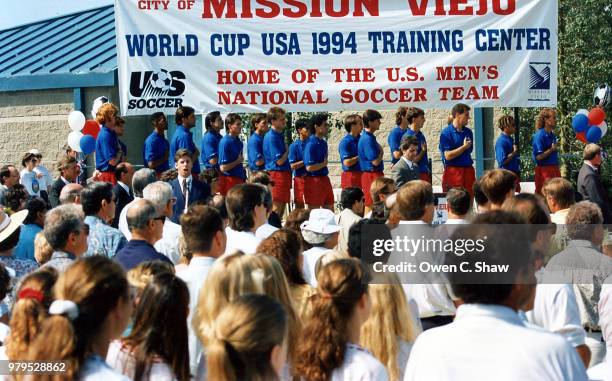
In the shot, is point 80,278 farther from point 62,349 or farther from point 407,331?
point 407,331

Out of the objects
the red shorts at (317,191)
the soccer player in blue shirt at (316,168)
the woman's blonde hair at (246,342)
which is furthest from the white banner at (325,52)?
the woman's blonde hair at (246,342)

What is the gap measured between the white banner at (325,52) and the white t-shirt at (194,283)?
274 inches

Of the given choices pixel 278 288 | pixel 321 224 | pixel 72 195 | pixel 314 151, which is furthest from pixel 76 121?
pixel 278 288

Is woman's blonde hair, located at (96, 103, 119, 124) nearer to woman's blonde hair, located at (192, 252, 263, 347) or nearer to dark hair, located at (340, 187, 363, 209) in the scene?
dark hair, located at (340, 187, 363, 209)

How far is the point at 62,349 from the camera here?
310cm

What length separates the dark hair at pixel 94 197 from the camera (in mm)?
6668

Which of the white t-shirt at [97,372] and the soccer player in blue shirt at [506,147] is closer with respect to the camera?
the white t-shirt at [97,372]

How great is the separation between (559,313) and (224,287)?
61.1 inches

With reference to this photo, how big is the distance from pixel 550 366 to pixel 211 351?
1041 mm

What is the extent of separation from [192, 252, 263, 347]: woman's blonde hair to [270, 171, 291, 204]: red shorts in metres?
8.82

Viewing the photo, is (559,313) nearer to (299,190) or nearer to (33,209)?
(33,209)

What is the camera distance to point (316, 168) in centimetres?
1271

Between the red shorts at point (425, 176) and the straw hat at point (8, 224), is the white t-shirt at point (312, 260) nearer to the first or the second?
the straw hat at point (8, 224)

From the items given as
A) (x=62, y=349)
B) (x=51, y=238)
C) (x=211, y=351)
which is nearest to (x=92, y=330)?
(x=62, y=349)
